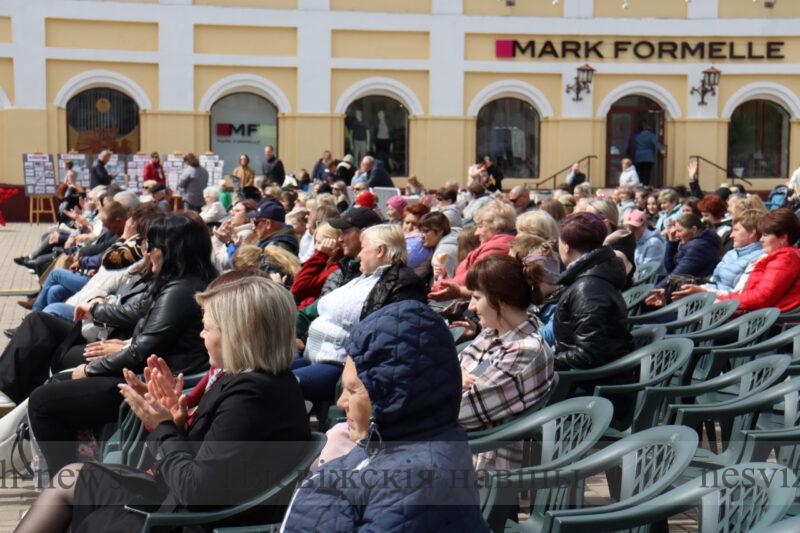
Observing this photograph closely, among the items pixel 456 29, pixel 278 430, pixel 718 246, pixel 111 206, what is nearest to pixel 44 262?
A: pixel 111 206

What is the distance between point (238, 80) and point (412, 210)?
694 inches

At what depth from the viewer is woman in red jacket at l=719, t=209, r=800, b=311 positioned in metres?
7.57

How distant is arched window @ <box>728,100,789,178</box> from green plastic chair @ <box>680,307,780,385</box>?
22985 millimetres

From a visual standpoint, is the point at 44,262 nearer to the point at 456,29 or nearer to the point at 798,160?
the point at 456,29

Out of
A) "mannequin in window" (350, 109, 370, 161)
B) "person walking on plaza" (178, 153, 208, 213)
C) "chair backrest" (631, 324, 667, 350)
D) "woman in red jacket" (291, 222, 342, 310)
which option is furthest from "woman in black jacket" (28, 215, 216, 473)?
"mannequin in window" (350, 109, 370, 161)

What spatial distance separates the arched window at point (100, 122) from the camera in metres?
26.5

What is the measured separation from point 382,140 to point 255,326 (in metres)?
24.1

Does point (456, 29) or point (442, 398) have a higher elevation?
point (456, 29)

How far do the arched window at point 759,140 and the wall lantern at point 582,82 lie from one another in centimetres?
397

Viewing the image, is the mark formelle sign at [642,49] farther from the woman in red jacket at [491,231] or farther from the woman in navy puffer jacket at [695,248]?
the woman in red jacket at [491,231]

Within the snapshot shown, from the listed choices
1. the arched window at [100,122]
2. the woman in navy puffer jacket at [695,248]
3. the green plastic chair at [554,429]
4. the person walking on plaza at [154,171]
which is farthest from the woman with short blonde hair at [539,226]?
the arched window at [100,122]

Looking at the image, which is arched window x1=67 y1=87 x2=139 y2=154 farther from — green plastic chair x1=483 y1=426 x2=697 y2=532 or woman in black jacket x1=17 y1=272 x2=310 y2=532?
green plastic chair x1=483 y1=426 x2=697 y2=532

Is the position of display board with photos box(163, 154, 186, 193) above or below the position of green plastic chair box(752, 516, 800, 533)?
Result: above

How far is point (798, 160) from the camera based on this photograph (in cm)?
2888
